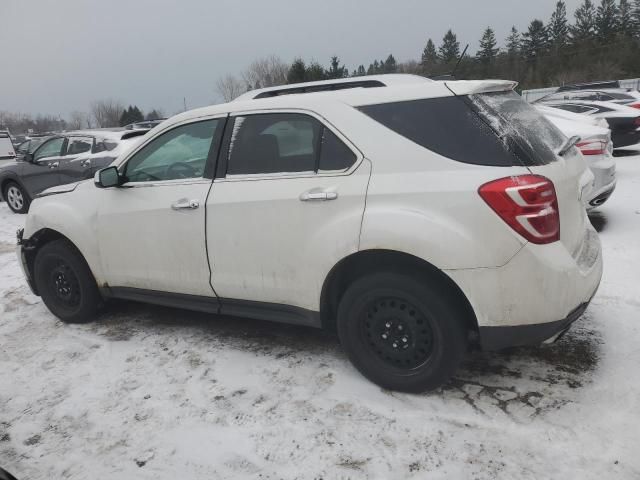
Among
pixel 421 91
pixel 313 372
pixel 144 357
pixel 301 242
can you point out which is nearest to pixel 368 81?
pixel 421 91

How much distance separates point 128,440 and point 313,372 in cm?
117

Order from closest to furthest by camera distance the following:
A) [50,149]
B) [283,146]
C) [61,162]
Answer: [283,146] < [61,162] < [50,149]

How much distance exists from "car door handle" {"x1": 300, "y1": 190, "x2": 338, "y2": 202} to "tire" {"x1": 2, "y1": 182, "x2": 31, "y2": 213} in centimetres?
974

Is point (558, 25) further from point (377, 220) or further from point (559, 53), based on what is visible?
point (377, 220)

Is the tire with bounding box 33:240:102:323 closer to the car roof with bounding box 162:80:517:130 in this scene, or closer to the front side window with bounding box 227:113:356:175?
the front side window with bounding box 227:113:356:175

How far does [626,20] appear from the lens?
201 feet

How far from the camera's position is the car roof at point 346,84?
3191 millimetres

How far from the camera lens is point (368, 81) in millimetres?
3258

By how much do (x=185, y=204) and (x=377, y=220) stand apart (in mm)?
1427

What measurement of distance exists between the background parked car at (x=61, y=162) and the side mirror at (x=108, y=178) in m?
6.05

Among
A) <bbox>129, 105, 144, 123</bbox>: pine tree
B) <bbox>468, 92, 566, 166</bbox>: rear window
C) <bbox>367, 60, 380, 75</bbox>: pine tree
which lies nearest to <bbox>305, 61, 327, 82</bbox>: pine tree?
<bbox>367, 60, 380, 75</bbox>: pine tree

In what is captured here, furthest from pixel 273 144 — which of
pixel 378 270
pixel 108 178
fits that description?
pixel 108 178

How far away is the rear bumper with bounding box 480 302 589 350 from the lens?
2.56 meters

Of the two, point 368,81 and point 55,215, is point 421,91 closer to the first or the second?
point 368,81
